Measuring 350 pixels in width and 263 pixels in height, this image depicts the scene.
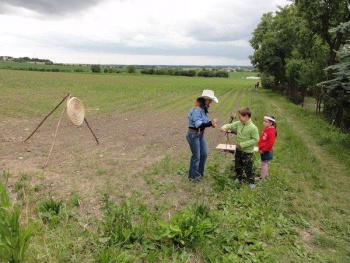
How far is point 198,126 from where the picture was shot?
20.3 feet

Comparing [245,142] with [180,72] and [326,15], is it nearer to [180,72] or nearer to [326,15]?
[326,15]

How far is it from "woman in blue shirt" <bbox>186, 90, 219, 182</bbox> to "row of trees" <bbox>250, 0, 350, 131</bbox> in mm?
5978

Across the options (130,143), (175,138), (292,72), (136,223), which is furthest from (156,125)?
(292,72)

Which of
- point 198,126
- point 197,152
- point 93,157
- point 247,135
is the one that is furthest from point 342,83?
point 93,157

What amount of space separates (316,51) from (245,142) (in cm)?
2110

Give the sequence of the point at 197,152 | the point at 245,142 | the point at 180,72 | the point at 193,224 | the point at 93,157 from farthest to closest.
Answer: the point at 180,72, the point at 93,157, the point at 197,152, the point at 245,142, the point at 193,224

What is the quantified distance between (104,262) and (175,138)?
8654 millimetres

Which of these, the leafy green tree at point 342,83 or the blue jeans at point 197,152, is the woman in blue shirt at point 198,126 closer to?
the blue jeans at point 197,152

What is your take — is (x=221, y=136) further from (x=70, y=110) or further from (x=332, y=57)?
(x=332, y=57)

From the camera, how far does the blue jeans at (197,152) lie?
6.62 m

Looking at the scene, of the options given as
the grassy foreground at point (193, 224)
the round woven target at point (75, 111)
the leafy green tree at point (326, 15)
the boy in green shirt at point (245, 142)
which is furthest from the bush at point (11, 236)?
the leafy green tree at point (326, 15)

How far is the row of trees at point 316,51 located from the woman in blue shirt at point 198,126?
235 inches

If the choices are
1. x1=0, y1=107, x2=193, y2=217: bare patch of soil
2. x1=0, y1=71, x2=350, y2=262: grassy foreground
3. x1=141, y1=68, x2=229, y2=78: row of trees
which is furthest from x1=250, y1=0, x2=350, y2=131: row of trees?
x1=141, y1=68, x2=229, y2=78: row of trees

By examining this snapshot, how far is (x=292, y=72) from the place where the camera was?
30562 millimetres
